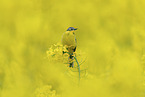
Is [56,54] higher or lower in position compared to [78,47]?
lower

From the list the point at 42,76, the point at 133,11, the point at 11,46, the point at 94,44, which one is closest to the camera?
the point at 42,76

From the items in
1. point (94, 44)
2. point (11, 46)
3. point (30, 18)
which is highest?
point (30, 18)

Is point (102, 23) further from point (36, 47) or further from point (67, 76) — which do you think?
point (67, 76)

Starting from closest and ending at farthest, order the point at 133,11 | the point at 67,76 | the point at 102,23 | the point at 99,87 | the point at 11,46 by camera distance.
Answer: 1. the point at 99,87
2. the point at 67,76
3. the point at 11,46
4. the point at 133,11
5. the point at 102,23

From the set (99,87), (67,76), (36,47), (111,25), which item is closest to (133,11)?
(111,25)

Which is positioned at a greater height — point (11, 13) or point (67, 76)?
point (11, 13)

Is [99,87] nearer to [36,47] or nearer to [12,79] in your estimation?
[12,79]

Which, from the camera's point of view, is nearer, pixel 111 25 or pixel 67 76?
pixel 67 76

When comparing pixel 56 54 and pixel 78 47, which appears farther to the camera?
pixel 78 47
